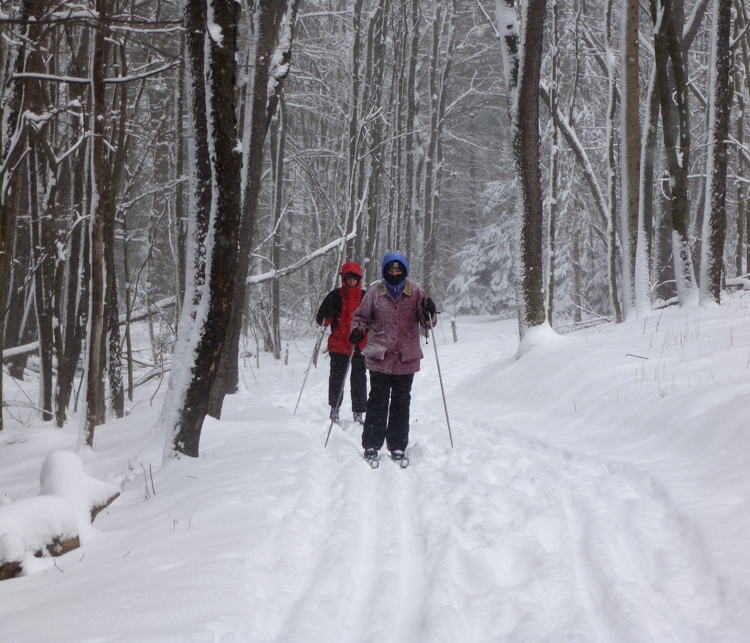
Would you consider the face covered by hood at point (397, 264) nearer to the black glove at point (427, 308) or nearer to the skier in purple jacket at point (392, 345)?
the skier in purple jacket at point (392, 345)

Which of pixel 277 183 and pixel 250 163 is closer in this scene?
pixel 250 163

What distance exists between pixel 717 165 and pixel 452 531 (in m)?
8.55

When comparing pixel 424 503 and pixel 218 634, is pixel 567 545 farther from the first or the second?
pixel 218 634

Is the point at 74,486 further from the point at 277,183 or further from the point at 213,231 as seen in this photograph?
the point at 277,183

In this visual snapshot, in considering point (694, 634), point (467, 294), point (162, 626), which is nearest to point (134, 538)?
point (162, 626)

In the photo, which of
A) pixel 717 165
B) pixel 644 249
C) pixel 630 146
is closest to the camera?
pixel 717 165

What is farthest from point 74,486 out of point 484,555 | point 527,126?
point 527,126

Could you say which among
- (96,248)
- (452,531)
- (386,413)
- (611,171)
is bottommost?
(452,531)

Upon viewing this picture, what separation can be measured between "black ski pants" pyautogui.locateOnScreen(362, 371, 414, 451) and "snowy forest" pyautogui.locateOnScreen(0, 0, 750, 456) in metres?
1.65

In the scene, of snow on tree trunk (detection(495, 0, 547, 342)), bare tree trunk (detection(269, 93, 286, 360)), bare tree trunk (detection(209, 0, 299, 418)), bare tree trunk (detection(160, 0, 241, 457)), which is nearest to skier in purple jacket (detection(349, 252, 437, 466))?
bare tree trunk (detection(160, 0, 241, 457))

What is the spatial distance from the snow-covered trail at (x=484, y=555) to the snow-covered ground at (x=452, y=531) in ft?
0.05

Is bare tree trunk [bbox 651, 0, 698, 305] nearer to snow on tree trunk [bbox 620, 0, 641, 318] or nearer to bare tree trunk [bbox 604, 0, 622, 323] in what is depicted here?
snow on tree trunk [bbox 620, 0, 641, 318]

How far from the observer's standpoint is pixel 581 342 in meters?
9.71

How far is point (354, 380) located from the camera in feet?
27.6
